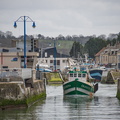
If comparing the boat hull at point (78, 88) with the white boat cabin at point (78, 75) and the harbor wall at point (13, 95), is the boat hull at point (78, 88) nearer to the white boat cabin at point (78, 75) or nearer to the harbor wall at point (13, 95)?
the white boat cabin at point (78, 75)

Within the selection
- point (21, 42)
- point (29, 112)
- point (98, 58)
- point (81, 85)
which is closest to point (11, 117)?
point (29, 112)

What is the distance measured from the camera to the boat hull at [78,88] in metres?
60.4

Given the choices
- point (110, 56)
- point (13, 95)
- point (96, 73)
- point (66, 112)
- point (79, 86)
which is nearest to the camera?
point (13, 95)

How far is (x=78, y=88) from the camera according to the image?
2392 inches

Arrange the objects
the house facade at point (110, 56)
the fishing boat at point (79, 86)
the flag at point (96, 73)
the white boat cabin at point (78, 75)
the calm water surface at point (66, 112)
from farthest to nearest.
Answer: the house facade at point (110, 56), the flag at point (96, 73), the white boat cabin at point (78, 75), the fishing boat at point (79, 86), the calm water surface at point (66, 112)

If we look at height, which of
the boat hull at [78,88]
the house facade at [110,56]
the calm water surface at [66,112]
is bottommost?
the calm water surface at [66,112]

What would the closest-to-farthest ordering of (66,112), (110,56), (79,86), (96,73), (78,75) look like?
(66,112), (79,86), (78,75), (96,73), (110,56)

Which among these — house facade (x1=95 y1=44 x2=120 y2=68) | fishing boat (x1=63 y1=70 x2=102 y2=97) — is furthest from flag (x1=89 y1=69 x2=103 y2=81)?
fishing boat (x1=63 y1=70 x2=102 y2=97)

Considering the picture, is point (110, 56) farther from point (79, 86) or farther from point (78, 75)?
point (79, 86)

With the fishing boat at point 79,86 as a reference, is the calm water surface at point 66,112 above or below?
below

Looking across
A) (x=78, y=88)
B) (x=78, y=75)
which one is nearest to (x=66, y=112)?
(x=78, y=88)

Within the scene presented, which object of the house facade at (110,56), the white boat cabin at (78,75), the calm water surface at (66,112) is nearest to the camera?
the calm water surface at (66,112)

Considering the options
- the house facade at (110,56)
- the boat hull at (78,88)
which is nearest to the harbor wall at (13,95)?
the boat hull at (78,88)

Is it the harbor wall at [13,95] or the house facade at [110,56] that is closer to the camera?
the harbor wall at [13,95]
